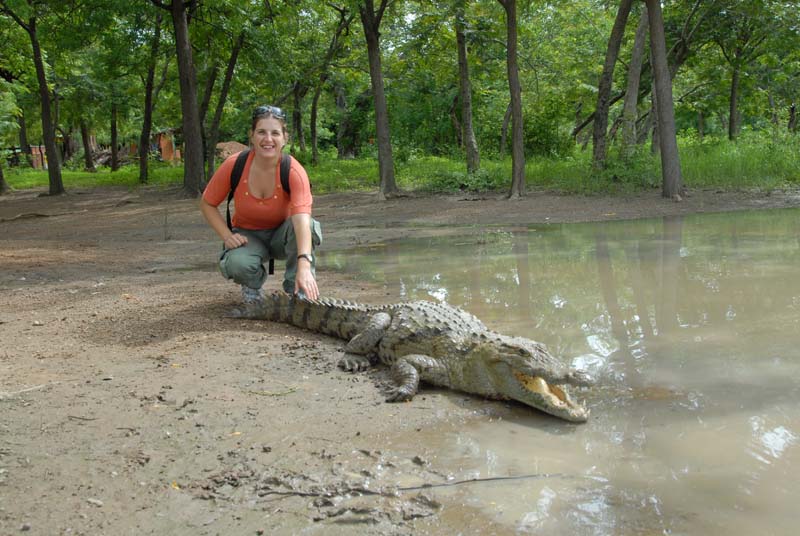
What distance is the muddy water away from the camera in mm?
2580

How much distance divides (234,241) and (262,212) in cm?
33

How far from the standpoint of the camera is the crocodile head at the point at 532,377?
3.56 metres

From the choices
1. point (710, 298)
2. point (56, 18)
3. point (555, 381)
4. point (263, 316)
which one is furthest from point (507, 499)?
point (56, 18)

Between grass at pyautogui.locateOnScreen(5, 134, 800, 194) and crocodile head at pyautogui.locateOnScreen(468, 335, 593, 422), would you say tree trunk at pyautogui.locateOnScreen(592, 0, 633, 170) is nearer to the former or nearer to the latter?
grass at pyautogui.locateOnScreen(5, 134, 800, 194)

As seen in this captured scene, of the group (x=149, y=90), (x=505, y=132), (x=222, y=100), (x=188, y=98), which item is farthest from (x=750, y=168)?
(x=149, y=90)

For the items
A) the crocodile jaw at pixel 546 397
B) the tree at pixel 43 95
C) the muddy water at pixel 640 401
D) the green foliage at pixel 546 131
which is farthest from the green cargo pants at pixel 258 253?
the green foliage at pixel 546 131

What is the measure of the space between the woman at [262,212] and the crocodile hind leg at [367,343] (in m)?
0.57

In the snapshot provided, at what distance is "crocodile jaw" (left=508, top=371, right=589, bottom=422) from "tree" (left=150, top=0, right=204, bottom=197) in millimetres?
16098

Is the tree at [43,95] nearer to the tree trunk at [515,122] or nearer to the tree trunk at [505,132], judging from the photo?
the tree trunk at [515,122]

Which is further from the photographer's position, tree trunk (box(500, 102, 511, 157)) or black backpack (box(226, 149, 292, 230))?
tree trunk (box(500, 102, 511, 157))

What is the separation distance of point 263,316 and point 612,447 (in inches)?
129

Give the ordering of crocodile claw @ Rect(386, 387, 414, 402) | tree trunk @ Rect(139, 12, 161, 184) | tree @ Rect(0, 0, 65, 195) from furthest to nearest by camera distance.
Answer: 1. tree trunk @ Rect(139, 12, 161, 184)
2. tree @ Rect(0, 0, 65, 195)
3. crocodile claw @ Rect(386, 387, 414, 402)

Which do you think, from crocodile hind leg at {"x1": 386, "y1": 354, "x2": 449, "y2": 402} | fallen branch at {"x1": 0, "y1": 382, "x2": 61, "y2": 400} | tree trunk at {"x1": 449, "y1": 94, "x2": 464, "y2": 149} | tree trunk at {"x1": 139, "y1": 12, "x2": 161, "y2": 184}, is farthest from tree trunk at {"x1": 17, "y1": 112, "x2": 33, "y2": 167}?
crocodile hind leg at {"x1": 386, "y1": 354, "x2": 449, "y2": 402}

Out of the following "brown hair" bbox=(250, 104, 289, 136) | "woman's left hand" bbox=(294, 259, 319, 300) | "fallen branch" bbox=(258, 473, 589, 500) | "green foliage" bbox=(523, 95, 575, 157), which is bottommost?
"fallen branch" bbox=(258, 473, 589, 500)
